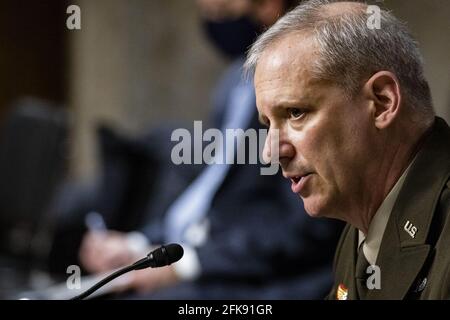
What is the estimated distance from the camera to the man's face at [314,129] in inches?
56.6

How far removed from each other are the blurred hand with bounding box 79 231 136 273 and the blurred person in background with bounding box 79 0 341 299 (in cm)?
26

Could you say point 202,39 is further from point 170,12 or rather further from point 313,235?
point 313,235

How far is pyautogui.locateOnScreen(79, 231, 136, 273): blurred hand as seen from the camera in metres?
3.30

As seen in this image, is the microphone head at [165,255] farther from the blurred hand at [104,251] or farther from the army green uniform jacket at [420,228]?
the blurred hand at [104,251]

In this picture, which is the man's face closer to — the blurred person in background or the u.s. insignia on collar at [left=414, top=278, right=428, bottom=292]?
the u.s. insignia on collar at [left=414, top=278, right=428, bottom=292]

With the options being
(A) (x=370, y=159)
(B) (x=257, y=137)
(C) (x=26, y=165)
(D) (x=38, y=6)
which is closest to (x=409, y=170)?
(A) (x=370, y=159)

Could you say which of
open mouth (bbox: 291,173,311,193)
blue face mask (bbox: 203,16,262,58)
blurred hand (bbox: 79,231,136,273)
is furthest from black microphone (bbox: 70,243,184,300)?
blurred hand (bbox: 79,231,136,273)

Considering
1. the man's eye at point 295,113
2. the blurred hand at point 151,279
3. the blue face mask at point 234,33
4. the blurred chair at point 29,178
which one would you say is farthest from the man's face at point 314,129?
the blurred chair at point 29,178

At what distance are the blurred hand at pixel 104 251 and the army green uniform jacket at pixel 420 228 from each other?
188 centimetres

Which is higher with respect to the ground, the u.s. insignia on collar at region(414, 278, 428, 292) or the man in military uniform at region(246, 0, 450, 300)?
the man in military uniform at region(246, 0, 450, 300)

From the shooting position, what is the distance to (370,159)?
58.1 inches

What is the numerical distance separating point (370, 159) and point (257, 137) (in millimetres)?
477

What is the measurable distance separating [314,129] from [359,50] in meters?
0.14

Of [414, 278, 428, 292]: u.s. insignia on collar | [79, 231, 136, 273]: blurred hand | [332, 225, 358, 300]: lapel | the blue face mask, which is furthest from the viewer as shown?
[79, 231, 136, 273]: blurred hand
